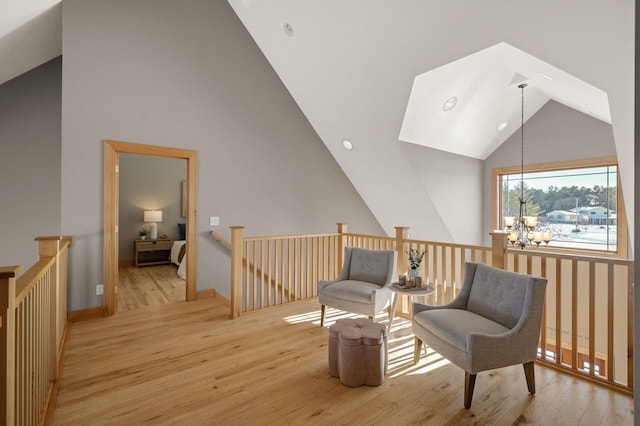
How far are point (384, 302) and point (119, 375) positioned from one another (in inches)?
92.6

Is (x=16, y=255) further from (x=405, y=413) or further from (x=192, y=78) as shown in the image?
(x=405, y=413)

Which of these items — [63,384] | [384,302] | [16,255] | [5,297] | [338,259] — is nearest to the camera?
[5,297]

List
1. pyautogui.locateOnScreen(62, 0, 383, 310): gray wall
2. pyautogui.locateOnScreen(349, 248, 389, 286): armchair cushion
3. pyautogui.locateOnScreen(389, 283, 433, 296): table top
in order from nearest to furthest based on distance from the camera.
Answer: pyautogui.locateOnScreen(389, 283, 433, 296): table top, pyautogui.locateOnScreen(349, 248, 389, 286): armchair cushion, pyautogui.locateOnScreen(62, 0, 383, 310): gray wall

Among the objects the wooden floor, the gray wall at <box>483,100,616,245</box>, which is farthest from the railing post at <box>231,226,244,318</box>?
the gray wall at <box>483,100,616,245</box>

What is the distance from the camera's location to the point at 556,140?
18.5 feet

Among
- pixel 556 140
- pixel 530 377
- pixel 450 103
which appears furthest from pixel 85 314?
pixel 556 140

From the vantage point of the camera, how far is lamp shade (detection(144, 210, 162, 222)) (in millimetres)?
7031

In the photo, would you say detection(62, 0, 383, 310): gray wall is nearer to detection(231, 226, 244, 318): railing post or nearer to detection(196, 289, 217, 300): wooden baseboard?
detection(196, 289, 217, 300): wooden baseboard

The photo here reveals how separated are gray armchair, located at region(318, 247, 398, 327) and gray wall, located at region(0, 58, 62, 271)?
13.0ft

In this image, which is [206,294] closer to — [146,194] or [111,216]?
[111,216]

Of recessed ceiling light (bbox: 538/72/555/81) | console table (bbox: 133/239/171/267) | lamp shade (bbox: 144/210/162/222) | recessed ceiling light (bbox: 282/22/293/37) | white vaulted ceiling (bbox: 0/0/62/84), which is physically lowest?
console table (bbox: 133/239/171/267)

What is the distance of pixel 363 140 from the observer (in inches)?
203

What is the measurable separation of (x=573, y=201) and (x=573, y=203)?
0.04m

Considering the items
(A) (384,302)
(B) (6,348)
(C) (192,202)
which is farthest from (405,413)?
(C) (192,202)
